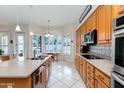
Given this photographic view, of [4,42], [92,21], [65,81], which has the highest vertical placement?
[92,21]

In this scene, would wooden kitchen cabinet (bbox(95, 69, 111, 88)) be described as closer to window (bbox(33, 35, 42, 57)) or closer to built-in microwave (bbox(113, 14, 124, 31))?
built-in microwave (bbox(113, 14, 124, 31))

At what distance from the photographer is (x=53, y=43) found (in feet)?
37.0

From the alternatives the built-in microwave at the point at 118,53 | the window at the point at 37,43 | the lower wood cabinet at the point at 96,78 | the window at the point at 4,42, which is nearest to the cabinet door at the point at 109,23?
the lower wood cabinet at the point at 96,78

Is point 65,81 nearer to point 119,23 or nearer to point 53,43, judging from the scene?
point 119,23

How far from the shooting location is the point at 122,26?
153 cm

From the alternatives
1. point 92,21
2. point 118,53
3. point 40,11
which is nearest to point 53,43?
point 40,11

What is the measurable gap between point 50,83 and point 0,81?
2637mm

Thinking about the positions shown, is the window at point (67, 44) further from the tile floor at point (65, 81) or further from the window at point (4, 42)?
the tile floor at point (65, 81)

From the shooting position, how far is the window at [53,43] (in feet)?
36.5

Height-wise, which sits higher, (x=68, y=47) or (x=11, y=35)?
(x=11, y=35)

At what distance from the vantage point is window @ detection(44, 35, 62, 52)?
1113 centimetres

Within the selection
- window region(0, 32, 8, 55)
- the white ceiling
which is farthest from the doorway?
the white ceiling
